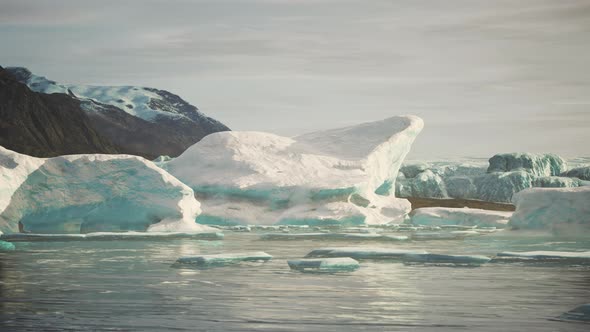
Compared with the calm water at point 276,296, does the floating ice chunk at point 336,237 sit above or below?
below

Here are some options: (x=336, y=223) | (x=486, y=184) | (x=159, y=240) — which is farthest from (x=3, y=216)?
(x=486, y=184)

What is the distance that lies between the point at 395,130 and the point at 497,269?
34.6 metres

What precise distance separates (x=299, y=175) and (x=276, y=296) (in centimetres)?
3343

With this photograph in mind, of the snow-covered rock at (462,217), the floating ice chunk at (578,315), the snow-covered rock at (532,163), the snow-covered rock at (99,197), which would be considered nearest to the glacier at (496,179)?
the snow-covered rock at (532,163)

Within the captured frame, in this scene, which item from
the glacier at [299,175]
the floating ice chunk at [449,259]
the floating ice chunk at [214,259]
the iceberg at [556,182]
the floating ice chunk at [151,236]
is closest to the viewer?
the floating ice chunk at [214,259]

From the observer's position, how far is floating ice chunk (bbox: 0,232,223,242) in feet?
95.7

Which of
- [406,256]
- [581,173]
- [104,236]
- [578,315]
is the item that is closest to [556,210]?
[406,256]

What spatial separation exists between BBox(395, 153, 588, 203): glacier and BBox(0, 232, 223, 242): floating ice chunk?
52.2 metres

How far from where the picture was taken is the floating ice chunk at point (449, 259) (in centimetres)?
2045

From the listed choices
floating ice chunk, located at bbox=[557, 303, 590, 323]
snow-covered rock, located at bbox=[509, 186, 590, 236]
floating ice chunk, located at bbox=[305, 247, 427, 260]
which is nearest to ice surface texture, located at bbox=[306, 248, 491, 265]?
floating ice chunk, located at bbox=[305, 247, 427, 260]

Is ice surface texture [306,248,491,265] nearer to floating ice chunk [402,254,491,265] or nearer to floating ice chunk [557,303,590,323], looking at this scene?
floating ice chunk [402,254,491,265]

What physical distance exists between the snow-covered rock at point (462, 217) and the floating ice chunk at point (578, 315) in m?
38.8

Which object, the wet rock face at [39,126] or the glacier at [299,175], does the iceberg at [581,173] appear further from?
the wet rock face at [39,126]

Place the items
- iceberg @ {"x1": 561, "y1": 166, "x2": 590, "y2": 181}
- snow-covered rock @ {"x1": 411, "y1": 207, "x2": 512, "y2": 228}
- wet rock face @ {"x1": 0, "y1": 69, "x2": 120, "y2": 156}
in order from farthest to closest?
wet rock face @ {"x1": 0, "y1": 69, "x2": 120, "y2": 156} < iceberg @ {"x1": 561, "y1": 166, "x2": 590, "y2": 181} < snow-covered rock @ {"x1": 411, "y1": 207, "x2": 512, "y2": 228}
